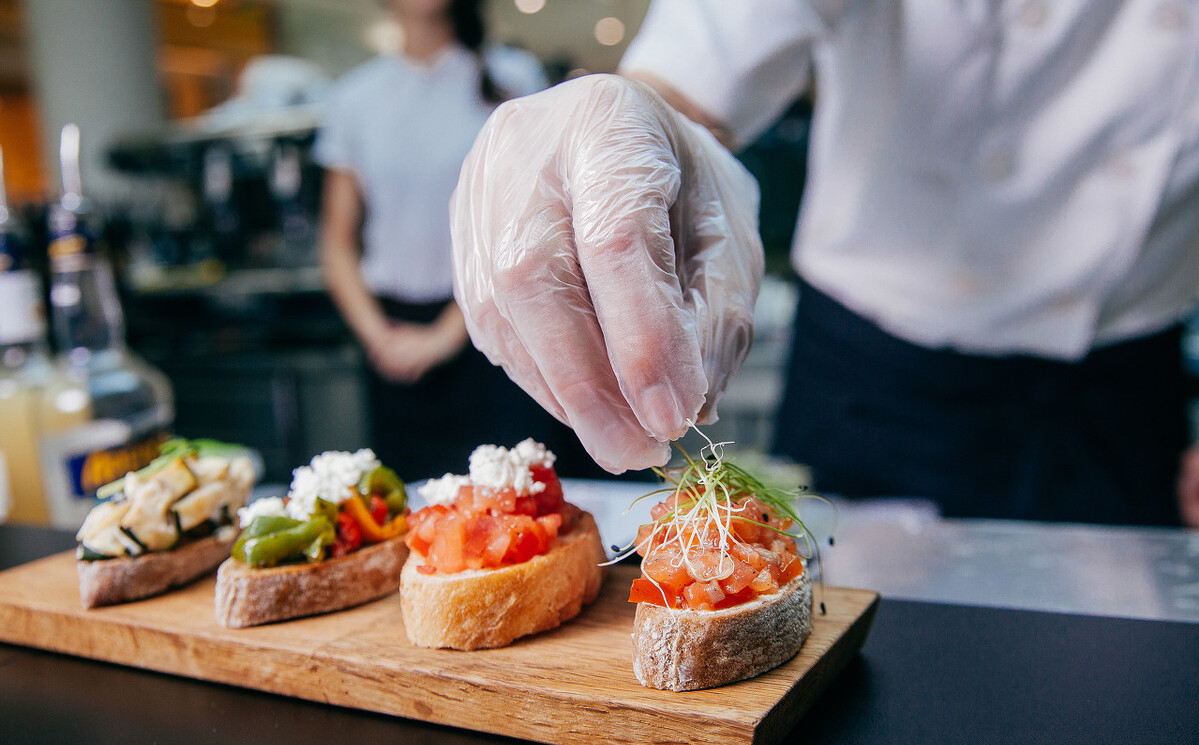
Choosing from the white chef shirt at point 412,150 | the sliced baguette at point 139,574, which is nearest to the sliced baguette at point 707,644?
the sliced baguette at point 139,574

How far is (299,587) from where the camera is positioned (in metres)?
1.12

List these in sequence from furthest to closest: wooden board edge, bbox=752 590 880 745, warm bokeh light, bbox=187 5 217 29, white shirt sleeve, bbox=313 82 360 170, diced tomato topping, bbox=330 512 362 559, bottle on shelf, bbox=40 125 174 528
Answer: warm bokeh light, bbox=187 5 217 29 → white shirt sleeve, bbox=313 82 360 170 → bottle on shelf, bbox=40 125 174 528 → diced tomato topping, bbox=330 512 362 559 → wooden board edge, bbox=752 590 880 745

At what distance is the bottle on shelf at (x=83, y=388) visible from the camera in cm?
168

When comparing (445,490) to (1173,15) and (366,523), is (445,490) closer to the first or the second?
(366,523)

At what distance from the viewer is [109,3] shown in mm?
5727

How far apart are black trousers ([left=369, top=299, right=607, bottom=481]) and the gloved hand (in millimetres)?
2175

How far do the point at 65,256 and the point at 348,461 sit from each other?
34.8 inches

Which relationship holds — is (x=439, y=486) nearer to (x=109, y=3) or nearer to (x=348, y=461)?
(x=348, y=461)

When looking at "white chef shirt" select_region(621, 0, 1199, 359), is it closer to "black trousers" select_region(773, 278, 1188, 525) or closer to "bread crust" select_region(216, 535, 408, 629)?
"black trousers" select_region(773, 278, 1188, 525)

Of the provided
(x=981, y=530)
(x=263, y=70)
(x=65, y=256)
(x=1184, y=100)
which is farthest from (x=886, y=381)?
(x=263, y=70)

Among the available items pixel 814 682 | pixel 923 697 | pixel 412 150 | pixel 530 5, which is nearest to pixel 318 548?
pixel 814 682

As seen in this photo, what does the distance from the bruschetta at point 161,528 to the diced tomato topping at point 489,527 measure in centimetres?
36

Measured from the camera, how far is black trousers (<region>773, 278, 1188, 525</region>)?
1.77 meters

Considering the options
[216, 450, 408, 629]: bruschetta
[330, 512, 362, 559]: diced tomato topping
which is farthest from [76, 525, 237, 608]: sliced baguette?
[330, 512, 362, 559]: diced tomato topping
